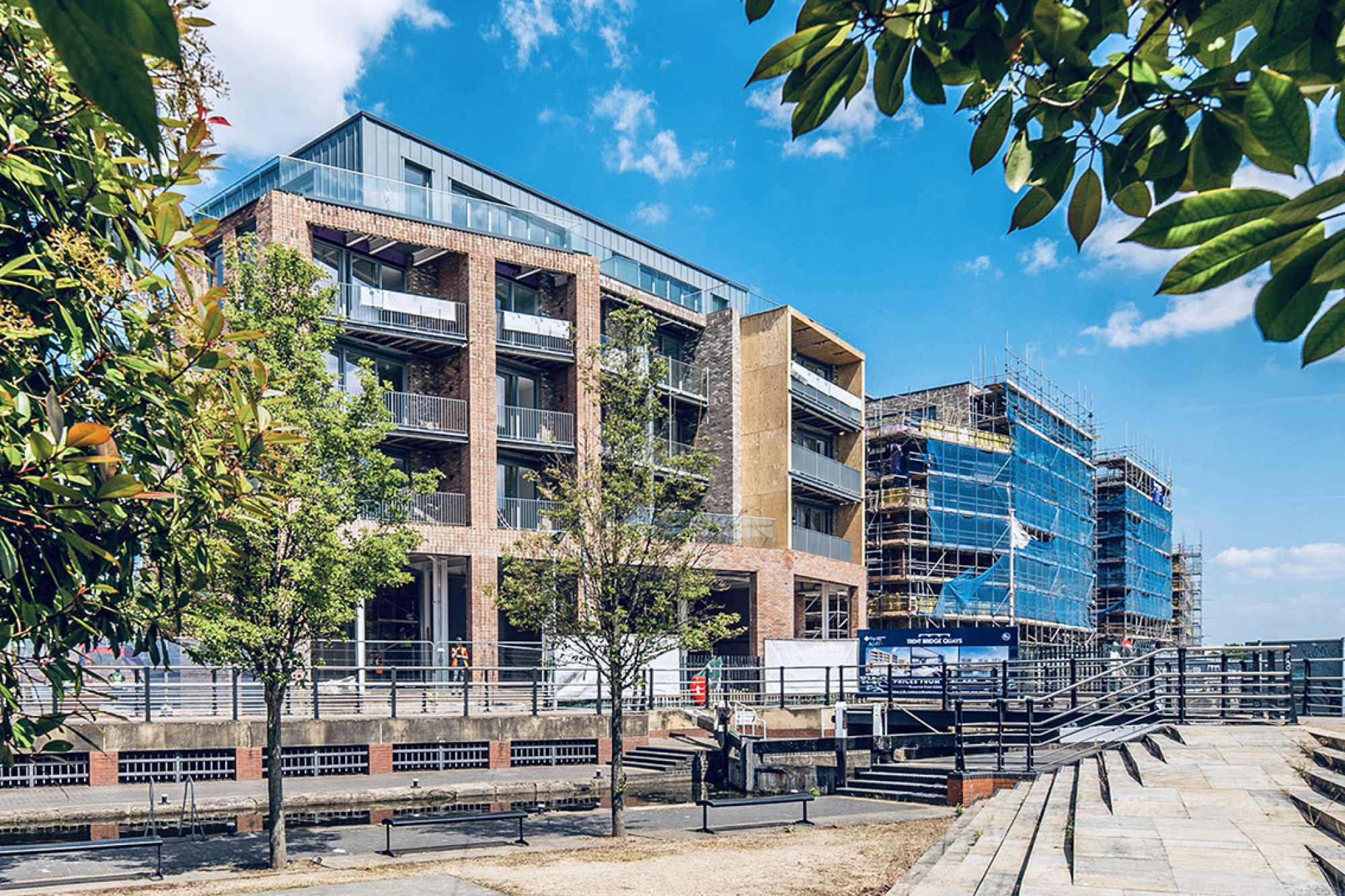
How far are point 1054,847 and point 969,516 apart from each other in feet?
→ 139

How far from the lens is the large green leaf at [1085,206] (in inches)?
75.4

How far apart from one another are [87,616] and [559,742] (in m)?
19.6

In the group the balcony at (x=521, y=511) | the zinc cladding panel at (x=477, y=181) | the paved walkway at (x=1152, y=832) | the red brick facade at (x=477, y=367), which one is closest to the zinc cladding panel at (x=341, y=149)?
the zinc cladding panel at (x=477, y=181)

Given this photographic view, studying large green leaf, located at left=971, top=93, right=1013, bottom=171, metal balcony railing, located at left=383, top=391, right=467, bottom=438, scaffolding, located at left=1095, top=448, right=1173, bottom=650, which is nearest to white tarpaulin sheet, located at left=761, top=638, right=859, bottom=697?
metal balcony railing, located at left=383, top=391, right=467, bottom=438

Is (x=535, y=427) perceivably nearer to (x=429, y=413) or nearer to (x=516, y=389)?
(x=516, y=389)

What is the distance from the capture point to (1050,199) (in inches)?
78.6

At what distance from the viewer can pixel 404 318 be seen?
2975 centimetres

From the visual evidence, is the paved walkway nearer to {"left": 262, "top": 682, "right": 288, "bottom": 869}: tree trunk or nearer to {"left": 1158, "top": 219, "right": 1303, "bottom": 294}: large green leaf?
{"left": 1158, "top": 219, "right": 1303, "bottom": 294}: large green leaf

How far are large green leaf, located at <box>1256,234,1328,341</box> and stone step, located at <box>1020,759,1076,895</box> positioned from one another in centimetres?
706

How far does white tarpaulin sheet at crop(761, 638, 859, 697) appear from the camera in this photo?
90.5ft

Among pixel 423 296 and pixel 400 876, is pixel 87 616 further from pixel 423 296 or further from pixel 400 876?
pixel 423 296

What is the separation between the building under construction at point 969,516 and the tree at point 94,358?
42318 millimetres

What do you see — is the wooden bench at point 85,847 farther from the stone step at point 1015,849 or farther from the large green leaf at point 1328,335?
the large green leaf at point 1328,335

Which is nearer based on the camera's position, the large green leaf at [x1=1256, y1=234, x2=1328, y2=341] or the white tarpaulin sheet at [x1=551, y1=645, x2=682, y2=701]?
the large green leaf at [x1=1256, y1=234, x2=1328, y2=341]
